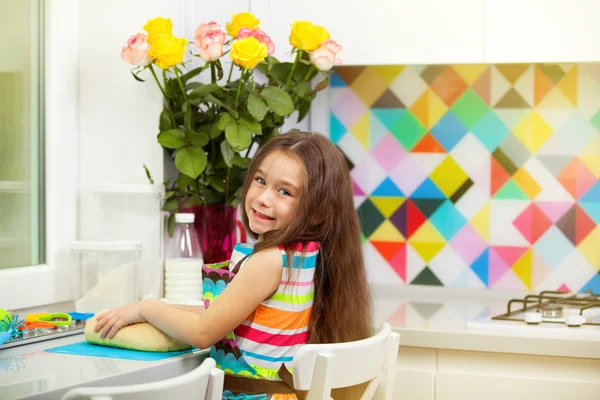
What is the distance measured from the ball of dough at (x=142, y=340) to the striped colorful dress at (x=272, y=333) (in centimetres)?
9

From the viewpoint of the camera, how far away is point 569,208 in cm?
235

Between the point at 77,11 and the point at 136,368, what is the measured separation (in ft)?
3.46

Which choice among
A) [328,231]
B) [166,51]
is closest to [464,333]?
[328,231]

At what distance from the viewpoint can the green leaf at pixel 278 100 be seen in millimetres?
1857

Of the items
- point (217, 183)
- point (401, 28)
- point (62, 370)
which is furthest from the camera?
point (401, 28)

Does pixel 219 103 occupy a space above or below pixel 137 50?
below

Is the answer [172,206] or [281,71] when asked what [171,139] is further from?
[281,71]

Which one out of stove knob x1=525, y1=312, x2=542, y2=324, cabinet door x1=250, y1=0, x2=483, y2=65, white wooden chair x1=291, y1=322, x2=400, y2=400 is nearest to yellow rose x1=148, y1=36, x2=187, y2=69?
cabinet door x1=250, y1=0, x2=483, y2=65

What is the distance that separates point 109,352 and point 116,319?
0.07 m

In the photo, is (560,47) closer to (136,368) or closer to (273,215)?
(273,215)

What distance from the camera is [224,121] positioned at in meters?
1.82

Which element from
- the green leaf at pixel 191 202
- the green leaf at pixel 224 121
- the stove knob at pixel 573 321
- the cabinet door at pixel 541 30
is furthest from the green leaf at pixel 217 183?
the stove knob at pixel 573 321

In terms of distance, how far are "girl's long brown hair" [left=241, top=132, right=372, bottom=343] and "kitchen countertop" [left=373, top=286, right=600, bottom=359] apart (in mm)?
321

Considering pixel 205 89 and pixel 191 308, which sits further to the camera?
pixel 205 89
